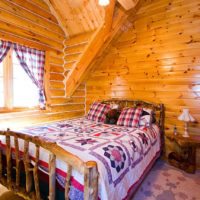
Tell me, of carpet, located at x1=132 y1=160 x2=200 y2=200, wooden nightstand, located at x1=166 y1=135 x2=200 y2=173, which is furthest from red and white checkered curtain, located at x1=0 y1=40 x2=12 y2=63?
wooden nightstand, located at x1=166 y1=135 x2=200 y2=173

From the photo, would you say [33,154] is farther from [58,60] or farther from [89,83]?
[89,83]

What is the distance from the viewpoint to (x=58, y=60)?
341cm

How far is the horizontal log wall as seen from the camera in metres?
2.52

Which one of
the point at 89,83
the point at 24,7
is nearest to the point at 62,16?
the point at 24,7

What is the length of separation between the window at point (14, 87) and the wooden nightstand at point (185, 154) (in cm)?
276

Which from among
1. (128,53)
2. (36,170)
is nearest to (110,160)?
(36,170)

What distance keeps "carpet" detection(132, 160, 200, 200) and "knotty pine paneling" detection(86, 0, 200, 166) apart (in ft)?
1.59

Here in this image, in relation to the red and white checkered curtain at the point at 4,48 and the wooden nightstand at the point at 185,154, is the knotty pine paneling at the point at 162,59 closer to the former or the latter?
the wooden nightstand at the point at 185,154

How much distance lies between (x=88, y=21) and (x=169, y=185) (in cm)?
325

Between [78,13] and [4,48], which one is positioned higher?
[78,13]

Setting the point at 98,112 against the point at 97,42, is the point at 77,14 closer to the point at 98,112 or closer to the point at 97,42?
the point at 97,42

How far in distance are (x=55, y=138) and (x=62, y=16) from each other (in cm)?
277

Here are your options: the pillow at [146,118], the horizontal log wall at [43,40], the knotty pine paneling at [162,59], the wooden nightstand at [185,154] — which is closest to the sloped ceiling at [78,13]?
the horizontal log wall at [43,40]

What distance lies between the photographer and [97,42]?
300cm
